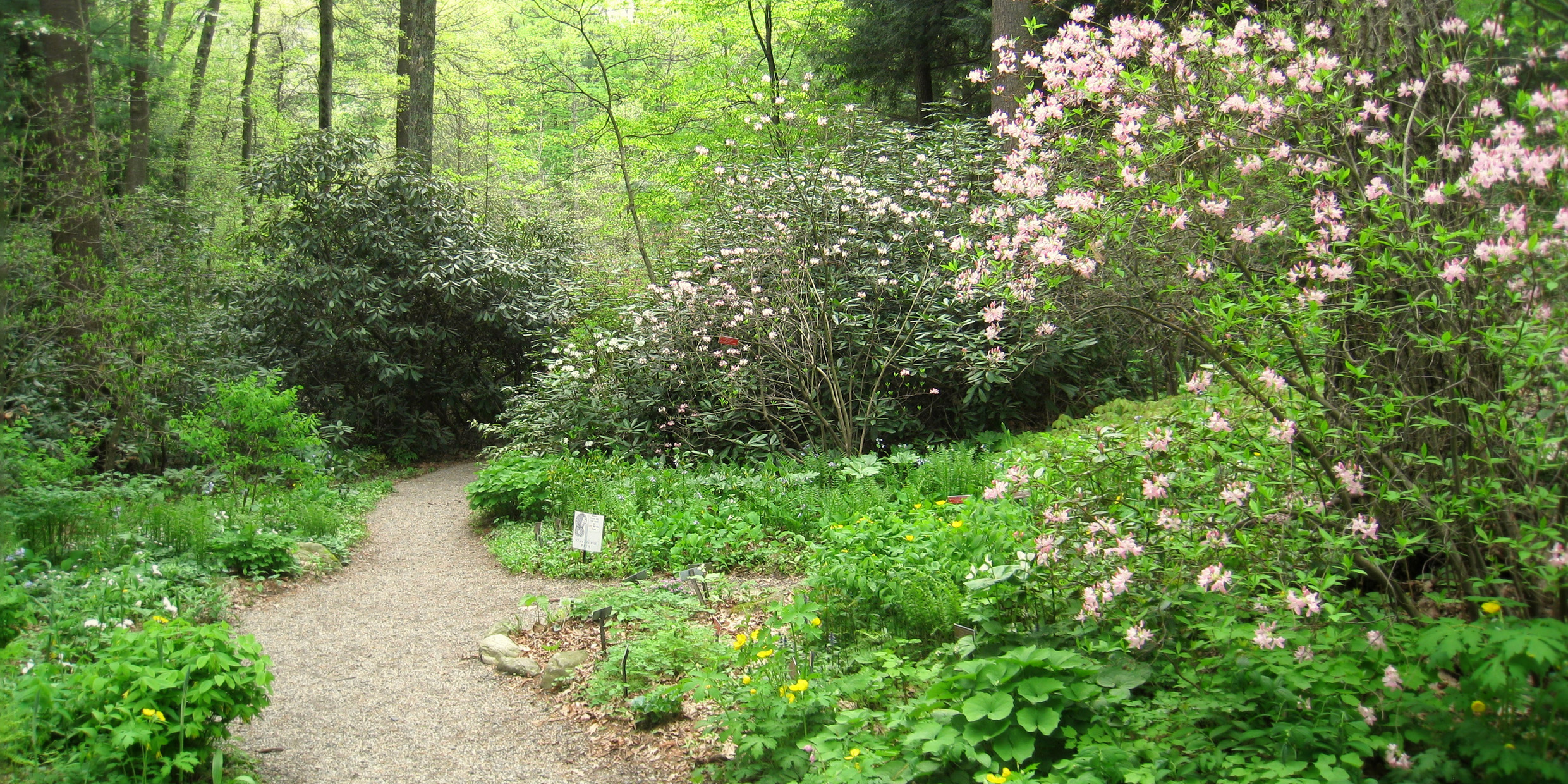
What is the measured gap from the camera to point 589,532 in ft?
18.0

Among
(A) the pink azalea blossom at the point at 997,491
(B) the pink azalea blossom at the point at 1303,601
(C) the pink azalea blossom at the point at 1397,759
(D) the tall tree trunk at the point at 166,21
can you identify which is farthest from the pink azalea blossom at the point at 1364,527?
(D) the tall tree trunk at the point at 166,21

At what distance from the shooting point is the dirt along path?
136 inches

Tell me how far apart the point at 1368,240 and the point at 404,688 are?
165 inches

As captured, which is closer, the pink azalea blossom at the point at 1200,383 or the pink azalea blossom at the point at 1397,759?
the pink azalea blossom at the point at 1397,759

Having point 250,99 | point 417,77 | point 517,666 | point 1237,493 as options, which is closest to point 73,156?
point 417,77

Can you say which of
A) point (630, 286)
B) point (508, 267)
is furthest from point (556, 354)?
point (508, 267)

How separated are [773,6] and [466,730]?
11.0 m

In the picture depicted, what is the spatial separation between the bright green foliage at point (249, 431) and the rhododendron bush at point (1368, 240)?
605cm

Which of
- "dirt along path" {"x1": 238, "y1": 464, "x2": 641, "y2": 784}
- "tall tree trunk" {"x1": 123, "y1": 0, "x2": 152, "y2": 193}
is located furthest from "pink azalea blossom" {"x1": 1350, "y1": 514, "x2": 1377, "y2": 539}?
"tall tree trunk" {"x1": 123, "y1": 0, "x2": 152, "y2": 193}

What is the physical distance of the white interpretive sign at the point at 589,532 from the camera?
18.0ft

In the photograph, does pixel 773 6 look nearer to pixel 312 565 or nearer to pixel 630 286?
pixel 630 286

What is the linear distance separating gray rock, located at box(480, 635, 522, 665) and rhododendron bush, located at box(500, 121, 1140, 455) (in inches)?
129

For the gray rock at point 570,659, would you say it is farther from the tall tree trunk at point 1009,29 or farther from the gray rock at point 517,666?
the tall tree trunk at point 1009,29

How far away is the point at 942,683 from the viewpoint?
2.82m
